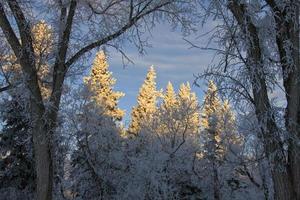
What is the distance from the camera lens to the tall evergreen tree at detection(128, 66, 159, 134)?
172ft

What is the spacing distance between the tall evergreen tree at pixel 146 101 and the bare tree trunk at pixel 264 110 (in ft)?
138

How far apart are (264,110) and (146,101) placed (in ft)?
153

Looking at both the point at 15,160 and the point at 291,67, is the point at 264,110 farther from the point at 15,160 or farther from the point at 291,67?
the point at 15,160

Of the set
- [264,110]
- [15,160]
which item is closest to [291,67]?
[264,110]

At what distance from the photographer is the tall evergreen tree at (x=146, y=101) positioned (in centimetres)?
5249

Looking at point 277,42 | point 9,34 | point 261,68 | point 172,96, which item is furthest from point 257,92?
→ point 172,96

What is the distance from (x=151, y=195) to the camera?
28.4 m

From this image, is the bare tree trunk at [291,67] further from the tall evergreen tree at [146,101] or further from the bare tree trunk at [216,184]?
the tall evergreen tree at [146,101]

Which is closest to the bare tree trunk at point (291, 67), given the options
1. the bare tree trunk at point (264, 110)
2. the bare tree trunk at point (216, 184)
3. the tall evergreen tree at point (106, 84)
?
the bare tree trunk at point (264, 110)

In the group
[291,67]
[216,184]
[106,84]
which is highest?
[106,84]

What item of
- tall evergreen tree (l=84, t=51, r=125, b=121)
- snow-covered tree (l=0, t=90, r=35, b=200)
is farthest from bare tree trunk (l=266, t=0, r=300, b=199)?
tall evergreen tree (l=84, t=51, r=125, b=121)

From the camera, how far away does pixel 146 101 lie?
181ft

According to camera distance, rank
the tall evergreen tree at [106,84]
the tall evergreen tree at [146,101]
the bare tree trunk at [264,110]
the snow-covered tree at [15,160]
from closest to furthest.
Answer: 1. the bare tree trunk at [264,110]
2. the snow-covered tree at [15,160]
3. the tall evergreen tree at [106,84]
4. the tall evergreen tree at [146,101]

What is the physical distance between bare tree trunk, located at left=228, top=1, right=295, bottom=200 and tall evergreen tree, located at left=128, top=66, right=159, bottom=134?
42163 millimetres
